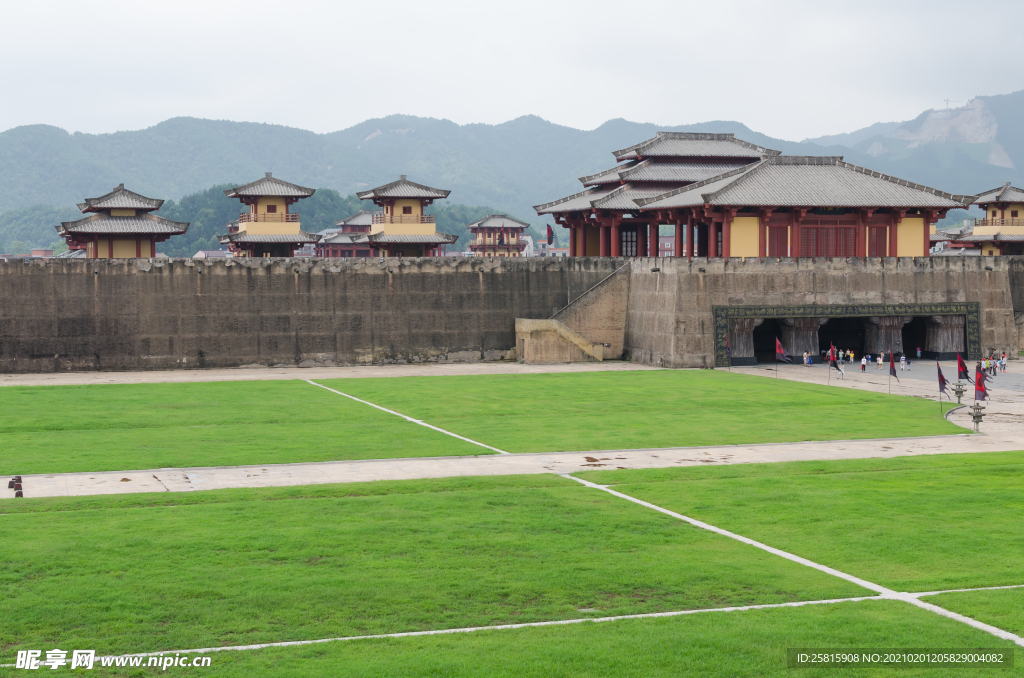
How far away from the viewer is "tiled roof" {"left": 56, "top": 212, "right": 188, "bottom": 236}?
6519 centimetres

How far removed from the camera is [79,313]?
53594 millimetres

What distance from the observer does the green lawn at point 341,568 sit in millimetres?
14375

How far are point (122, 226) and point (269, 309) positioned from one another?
54.2ft

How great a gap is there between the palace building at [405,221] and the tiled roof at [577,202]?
7.13 m

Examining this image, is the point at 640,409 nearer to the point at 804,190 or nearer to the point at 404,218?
the point at 804,190

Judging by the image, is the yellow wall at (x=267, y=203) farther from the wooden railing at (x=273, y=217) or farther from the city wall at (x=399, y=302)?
the city wall at (x=399, y=302)

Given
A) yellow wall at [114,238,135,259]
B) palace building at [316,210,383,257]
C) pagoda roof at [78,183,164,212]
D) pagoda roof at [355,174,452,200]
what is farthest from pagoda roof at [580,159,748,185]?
Answer: palace building at [316,210,383,257]

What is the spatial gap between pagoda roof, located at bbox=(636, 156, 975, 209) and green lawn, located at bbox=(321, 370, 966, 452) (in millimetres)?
11690

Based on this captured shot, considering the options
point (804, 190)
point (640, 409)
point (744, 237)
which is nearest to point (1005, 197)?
point (804, 190)

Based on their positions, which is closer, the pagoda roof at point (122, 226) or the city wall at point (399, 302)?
the city wall at point (399, 302)

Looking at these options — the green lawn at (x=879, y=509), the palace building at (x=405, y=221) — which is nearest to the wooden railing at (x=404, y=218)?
the palace building at (x=405, y=221)

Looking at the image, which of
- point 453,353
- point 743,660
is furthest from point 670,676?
point 453,353

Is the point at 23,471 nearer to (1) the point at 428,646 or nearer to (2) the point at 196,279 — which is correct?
(1) the point at 428,646

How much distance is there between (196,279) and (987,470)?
137 feet
